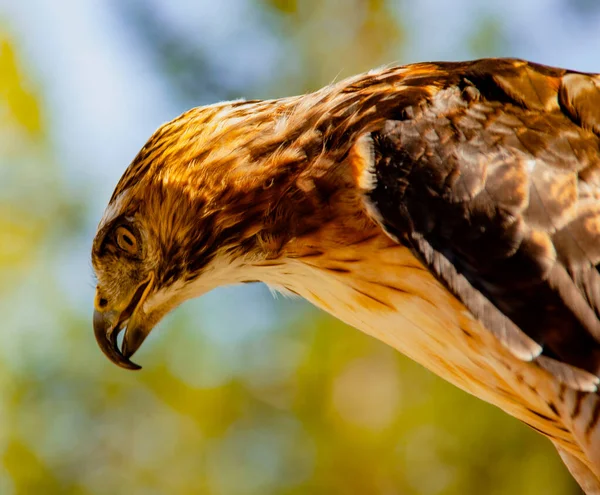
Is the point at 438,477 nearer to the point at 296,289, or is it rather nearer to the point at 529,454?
the point at 529,454

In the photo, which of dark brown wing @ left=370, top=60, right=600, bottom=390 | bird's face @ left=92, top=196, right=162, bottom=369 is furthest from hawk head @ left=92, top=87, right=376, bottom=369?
dark brown wing @ left=370, top=60, right=600, bottom=390

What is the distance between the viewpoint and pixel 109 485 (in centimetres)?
623

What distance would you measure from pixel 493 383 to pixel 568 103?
835 millimetres

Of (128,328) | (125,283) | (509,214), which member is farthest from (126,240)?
(509,214)

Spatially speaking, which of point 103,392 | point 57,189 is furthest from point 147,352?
point 57,189

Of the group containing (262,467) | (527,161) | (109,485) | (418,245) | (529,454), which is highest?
(527,161)

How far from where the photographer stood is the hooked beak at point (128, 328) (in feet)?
9.77

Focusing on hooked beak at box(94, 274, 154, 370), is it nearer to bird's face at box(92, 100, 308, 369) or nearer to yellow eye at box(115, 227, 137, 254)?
bird's face at box(92, 100, 308, 369)

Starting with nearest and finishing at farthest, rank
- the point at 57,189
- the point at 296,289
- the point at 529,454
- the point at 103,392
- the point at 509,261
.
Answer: the point at 509,261 < the point at 296,289 < the point at 529,454 < the point at 103,392 < the point at 57,189

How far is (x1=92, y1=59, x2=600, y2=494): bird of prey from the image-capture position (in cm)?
220

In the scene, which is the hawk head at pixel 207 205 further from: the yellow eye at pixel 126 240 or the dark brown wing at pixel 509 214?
the dark brown wing at pixel 509 214

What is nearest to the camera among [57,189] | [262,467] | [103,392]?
[262,467]

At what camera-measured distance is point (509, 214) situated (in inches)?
87.2

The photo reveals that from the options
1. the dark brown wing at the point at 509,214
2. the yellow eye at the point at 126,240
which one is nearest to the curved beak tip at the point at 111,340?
the yellow eye at the point at 126,240
